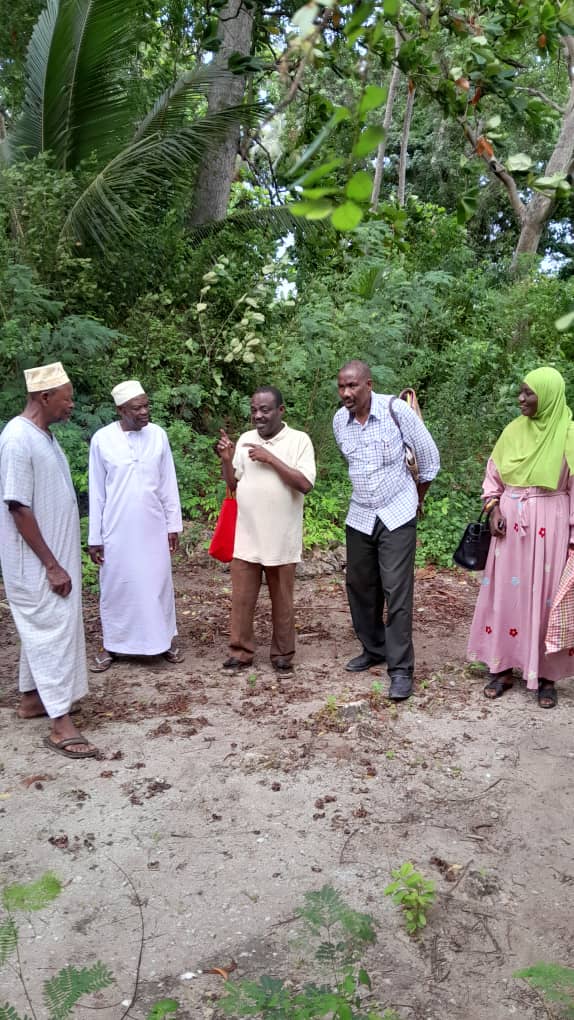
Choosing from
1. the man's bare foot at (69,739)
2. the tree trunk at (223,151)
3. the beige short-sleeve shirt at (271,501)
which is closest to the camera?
the man's bare foot at (69,739)

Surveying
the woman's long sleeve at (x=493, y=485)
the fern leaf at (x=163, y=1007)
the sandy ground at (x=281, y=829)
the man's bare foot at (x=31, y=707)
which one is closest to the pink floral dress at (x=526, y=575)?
the woman's long sleeve at (x=493, y=485)

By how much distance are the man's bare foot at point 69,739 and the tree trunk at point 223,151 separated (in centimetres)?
827

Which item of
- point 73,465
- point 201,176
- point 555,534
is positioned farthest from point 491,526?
point 201,176

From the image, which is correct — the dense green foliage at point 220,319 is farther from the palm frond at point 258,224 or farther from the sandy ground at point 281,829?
the sandy ground at point 281,829

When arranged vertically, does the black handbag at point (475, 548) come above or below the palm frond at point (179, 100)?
below

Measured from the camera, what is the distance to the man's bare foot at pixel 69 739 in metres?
4.62

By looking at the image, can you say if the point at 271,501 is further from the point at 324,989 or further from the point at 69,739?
the point at 324,989

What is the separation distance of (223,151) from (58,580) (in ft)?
28.9

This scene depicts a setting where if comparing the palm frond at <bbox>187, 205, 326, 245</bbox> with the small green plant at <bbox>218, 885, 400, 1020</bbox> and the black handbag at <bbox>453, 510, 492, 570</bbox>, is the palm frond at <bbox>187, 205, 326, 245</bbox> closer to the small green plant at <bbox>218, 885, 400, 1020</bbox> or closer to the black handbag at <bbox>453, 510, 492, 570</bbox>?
the black handbag at <bbox>453, 510, 492, 570</bbox>

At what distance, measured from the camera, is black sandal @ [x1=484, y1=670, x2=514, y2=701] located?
560cm

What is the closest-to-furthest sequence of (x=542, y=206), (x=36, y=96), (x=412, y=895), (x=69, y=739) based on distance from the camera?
(x=412, y=895) < (x=69, y=739) < (x=36, y=96) < (x=542, y=206)

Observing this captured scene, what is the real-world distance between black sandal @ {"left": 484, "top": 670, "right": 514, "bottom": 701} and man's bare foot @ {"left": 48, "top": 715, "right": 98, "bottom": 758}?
8.29 feet

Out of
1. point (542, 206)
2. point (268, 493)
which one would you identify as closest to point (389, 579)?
point (268, 493)

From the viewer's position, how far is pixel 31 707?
5.08 meters
